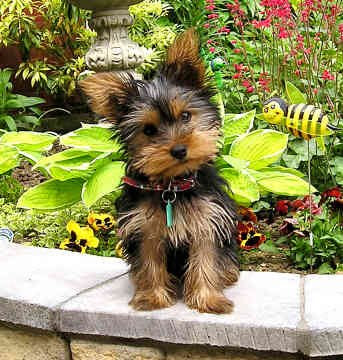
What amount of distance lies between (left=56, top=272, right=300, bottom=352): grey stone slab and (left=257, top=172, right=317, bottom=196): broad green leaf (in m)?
0.74

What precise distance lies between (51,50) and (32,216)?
3.30m

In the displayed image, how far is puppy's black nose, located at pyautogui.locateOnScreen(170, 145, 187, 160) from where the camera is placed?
239cm

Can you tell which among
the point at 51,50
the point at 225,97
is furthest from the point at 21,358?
the point at 51,50

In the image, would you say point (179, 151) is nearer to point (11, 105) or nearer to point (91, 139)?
point (91, 139)

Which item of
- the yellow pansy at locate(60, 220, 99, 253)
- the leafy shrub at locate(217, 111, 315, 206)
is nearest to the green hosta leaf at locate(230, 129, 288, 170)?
the leafy shrub at locate(217, 111, 315, 206)

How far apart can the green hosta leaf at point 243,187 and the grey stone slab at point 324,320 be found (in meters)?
0.82

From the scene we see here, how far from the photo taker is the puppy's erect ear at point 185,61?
2.60m

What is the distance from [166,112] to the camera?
2443mm

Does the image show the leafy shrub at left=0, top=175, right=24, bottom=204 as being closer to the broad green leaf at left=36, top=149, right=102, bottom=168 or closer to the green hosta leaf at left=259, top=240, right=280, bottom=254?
the broad green leaf at left=36, top=149, right=102, bottom=168

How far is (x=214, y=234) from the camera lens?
2.67 metres

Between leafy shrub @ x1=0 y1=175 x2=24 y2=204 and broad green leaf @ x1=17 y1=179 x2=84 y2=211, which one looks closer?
broad green leaf @ x1=17 y1=179 x2=84 y2=211

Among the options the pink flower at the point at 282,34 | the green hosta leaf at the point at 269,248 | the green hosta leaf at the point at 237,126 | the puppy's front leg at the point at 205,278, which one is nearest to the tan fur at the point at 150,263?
the puppy's front leg at the point at 205,278

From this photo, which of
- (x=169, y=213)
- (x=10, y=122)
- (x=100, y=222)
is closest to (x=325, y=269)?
(x=169, y=213)

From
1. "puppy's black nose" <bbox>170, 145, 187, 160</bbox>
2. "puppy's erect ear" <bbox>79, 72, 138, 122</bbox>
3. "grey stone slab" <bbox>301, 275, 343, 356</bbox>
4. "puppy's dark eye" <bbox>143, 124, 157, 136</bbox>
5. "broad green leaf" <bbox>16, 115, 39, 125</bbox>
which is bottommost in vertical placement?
"broad green leaf" <bbox>16, 115, 39, 125</bbox>
